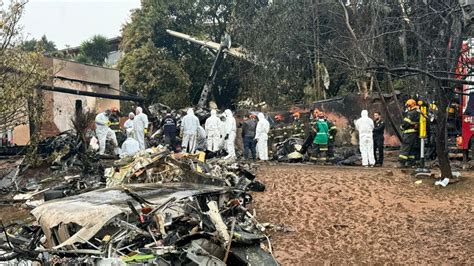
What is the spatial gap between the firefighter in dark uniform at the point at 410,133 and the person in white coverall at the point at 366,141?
124 cm

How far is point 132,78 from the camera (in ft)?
108

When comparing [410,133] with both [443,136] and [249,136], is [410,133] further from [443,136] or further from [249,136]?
[249,136]

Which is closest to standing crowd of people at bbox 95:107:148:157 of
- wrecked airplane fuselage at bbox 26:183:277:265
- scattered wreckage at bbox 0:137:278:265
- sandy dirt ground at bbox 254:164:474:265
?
sandy dirt ground at bbox 254:164:474:265

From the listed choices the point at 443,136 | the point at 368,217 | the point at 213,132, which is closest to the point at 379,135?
the point at 443,136

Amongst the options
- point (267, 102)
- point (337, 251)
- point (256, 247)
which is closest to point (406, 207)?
point (337, 251)

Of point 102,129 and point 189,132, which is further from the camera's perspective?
point 189,132

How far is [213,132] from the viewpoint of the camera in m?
19.3

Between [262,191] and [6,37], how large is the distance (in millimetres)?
7867

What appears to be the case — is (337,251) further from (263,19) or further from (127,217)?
(263,19)

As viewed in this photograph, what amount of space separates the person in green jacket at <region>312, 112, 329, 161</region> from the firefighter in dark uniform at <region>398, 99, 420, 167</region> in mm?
2613

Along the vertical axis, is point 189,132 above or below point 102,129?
below

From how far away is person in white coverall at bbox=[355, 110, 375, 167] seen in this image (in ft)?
52.2

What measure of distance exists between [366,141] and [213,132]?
5.76 m

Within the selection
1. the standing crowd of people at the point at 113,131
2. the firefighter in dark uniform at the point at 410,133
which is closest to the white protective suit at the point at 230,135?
the standing crowd of people at the point at 113,131
